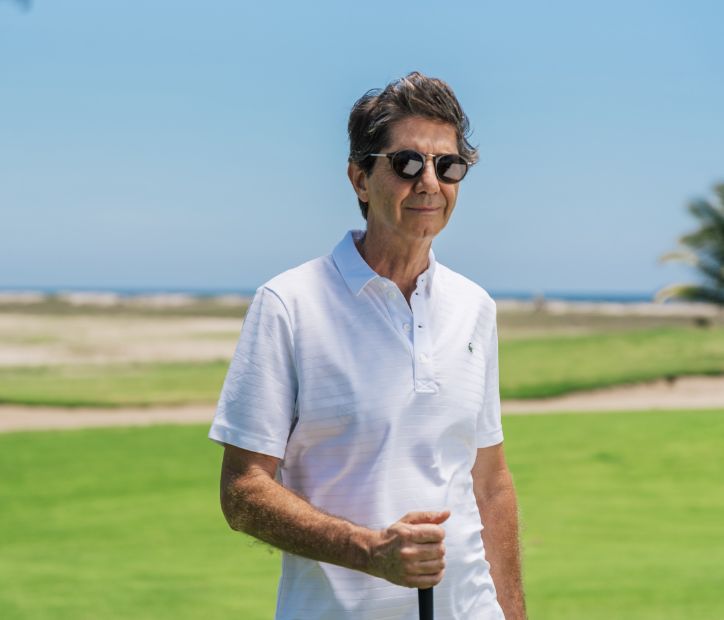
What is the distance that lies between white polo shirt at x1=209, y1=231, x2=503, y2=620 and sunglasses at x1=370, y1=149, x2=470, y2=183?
0.20 meters

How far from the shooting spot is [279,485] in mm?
1941

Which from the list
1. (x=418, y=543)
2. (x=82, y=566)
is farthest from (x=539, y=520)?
(x=418, y=543)

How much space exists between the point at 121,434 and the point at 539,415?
5.16 meters

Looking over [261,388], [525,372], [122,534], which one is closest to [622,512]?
[122,534]

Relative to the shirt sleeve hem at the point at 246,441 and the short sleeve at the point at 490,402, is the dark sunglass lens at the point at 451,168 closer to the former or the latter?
the short sleeve at the point at 490,402

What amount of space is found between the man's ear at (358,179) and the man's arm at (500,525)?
0.59m

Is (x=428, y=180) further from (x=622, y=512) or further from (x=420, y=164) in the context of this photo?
(x=622, y=512)

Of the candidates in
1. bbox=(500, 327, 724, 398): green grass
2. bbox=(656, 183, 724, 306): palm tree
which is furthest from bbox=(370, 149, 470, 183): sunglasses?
bbox=(656, 183, 724, 306): palm tree

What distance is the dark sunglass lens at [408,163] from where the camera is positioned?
2.07 m

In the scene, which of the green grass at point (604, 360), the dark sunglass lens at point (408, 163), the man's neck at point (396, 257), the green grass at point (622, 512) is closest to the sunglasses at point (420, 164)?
the dark sunglass lens at point (408, 163)

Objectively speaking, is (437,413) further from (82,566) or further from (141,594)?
(82,566)

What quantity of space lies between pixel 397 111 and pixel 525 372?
65.2 ft

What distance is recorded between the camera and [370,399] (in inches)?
77.9

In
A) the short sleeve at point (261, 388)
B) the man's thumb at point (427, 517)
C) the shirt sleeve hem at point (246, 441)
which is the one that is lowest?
the man's thumb at point (427, 517)
